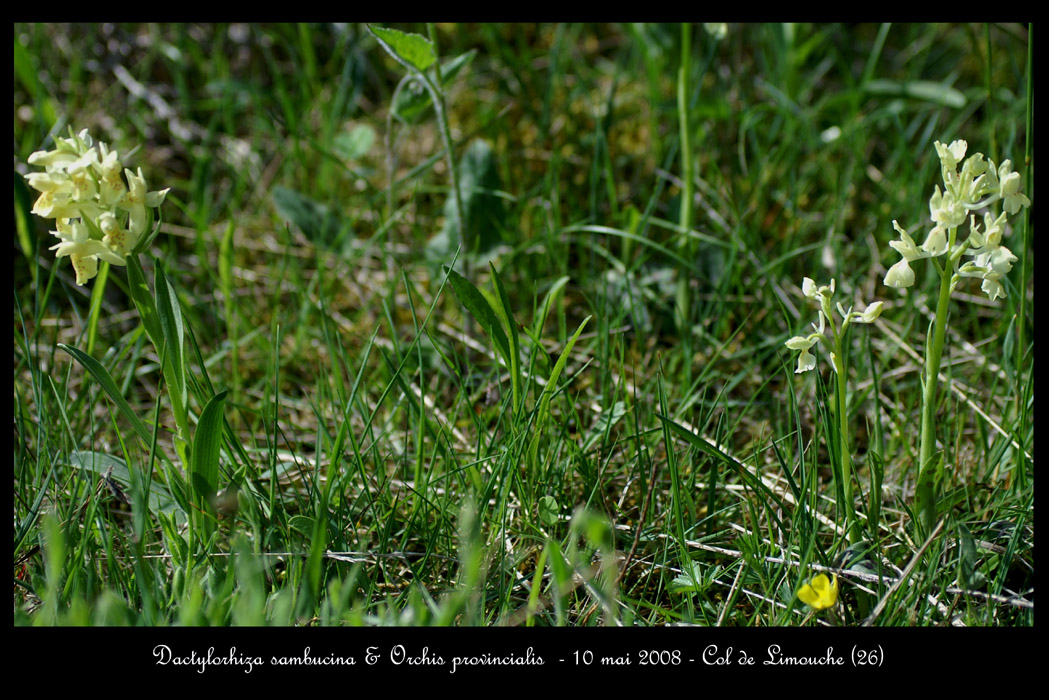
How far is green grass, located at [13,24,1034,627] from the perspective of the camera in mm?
1426

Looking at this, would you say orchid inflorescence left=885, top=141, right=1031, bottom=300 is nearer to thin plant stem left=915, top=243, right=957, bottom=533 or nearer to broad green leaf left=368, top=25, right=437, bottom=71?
thin plant stem left=915, top=243, right=957, bottom=533

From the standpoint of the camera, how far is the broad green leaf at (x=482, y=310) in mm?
1571

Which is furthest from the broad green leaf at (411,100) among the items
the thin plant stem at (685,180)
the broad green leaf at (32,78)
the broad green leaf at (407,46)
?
the broad green leaf at (32,78)

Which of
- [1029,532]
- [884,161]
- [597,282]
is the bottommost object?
[1029,532]

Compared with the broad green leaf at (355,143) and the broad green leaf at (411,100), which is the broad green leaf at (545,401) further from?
the broad green leaf at (355,143)

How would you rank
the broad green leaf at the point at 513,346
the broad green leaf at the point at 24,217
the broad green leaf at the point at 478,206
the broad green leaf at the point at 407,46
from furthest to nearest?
1. the broad green leaf at the point at 478,206
2. the broad green leaf at the point at 24,217
3. the broad green leaf at the point at 407,46
4. the broad green leaf at the point at 513,346

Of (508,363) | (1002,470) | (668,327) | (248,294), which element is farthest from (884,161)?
(248,294)

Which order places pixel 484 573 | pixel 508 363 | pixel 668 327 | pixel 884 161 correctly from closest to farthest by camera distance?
pixel 484 573 < pixel 508 363 < pixel 668 327 < pixel 884 161

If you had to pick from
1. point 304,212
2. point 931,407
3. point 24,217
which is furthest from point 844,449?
point 24,217

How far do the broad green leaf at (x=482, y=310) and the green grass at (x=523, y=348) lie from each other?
22mm
